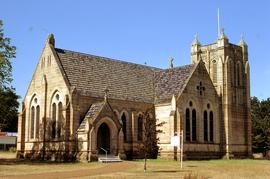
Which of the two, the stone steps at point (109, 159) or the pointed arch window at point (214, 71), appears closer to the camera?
the stone steps at point (109, 159)

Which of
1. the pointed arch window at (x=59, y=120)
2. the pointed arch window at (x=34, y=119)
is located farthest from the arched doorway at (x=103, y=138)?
the pointed arch window at (x=34, y=119)

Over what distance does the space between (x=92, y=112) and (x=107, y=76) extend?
806 centimetres

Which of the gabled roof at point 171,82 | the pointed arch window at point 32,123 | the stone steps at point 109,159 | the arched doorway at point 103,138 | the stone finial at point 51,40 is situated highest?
the stone finial at point 51,40

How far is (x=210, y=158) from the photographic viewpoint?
57812 mm

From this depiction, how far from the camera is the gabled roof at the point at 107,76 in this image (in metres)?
52.3

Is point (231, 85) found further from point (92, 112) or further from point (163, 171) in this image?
point (163, 171)

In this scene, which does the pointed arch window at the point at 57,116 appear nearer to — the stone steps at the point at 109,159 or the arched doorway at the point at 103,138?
the arched doorway at the point at 103,138

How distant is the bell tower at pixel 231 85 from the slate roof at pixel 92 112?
17.4m

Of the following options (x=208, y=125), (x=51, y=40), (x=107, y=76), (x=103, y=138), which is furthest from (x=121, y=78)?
(x=208, y=125)

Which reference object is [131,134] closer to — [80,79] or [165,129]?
[165,129]

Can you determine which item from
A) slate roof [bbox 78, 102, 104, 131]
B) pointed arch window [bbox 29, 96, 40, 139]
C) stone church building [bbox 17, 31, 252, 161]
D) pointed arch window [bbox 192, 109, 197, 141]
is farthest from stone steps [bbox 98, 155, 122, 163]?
pointed arch window [bbox 192, 109, 197, 141]

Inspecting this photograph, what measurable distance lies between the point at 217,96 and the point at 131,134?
1448 cm

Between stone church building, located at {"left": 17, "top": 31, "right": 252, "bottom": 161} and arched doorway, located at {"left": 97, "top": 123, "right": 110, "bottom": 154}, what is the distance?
0.12 m

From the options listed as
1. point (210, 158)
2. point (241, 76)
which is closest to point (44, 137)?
point (210, 158)
